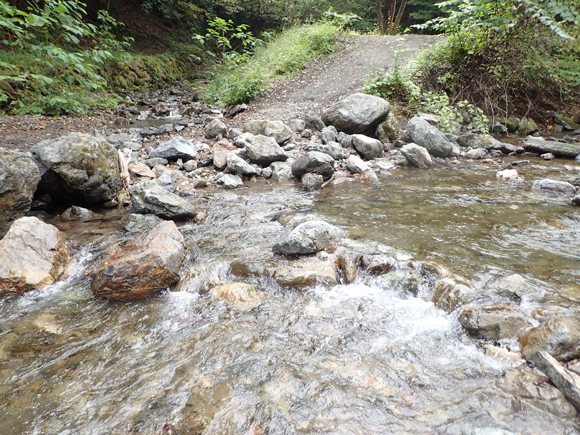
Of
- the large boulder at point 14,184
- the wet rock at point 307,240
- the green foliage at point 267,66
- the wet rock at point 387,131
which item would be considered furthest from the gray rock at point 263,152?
the green foliage at point 267,66

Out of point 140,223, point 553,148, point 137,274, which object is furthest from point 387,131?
A: point 137,274

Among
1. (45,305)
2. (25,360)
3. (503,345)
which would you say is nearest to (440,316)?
(503,345)

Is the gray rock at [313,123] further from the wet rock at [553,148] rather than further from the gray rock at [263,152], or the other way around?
the wet rock at [553,148]

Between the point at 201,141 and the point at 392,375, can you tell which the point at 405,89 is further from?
the point at 392,375

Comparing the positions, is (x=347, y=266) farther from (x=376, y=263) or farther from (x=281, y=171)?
(x=281, y=171)

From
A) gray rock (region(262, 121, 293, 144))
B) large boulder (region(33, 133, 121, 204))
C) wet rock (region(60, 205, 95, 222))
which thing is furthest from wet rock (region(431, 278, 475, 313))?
gray rock (region(262, 121, 293, 144))

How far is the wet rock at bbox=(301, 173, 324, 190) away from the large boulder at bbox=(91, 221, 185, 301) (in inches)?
126

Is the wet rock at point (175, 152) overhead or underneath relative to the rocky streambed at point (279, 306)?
overhead

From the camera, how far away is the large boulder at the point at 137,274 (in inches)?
115

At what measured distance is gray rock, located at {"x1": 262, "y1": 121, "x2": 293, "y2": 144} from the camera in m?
7.94

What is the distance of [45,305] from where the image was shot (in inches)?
111

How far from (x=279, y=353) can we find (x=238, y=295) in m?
0.78

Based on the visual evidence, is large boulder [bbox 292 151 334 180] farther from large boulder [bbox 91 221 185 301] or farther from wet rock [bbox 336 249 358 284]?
large boulder [bbox 91 221 185 301]

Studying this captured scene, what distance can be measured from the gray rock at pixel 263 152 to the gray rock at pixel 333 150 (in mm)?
1009
